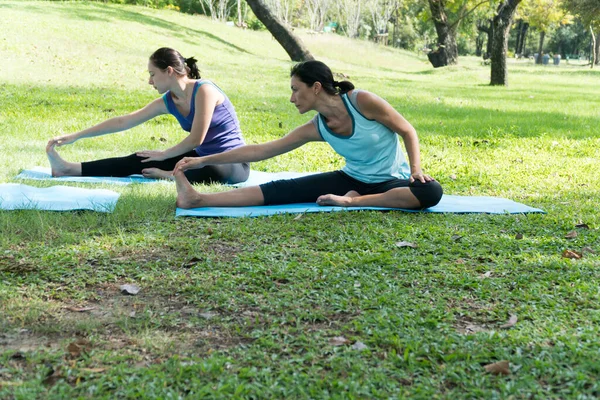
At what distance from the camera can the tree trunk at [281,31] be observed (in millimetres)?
25656

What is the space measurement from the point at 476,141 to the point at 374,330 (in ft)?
23.2

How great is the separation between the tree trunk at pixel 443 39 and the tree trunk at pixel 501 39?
10.3m

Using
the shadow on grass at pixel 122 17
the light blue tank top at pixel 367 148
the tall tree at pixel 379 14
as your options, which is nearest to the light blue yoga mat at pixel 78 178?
the light blue tank top at pixel 367 148

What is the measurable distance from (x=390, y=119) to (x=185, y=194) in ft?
5.62

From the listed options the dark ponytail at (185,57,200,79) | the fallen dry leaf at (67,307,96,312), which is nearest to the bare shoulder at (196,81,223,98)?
the dark ponytail at (185,57,200,79)

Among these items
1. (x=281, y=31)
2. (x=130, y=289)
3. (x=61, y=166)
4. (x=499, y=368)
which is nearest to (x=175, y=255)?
(x=130, y=289)

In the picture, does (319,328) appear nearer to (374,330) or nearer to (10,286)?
(374,330)

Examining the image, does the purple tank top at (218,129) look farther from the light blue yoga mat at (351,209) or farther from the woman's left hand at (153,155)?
the light blue yoga mat at (351,209)

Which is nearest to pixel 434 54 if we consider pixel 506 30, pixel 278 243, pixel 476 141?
pixel 506 30

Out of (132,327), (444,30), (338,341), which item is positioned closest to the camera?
(338,341)

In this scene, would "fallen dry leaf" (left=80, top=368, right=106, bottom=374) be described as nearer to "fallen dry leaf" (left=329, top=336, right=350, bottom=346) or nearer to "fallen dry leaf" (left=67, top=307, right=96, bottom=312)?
"fallen dry leaf" (left=67, top=307, right=96, bottom=312)

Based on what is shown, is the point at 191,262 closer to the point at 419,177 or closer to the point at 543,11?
the point at 419,177

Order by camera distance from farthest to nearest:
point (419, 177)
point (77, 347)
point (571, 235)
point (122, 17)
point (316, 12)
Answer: point (316, 12), point (122, 17), point (419, 177), point (571, 235), point (77, 347)

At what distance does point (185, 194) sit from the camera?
562cm
